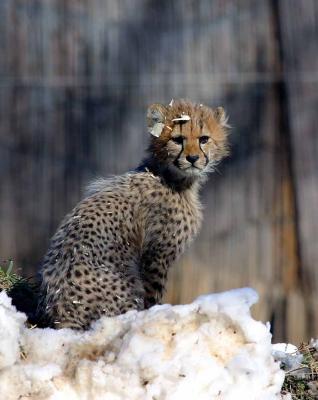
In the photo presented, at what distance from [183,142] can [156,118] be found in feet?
0.67

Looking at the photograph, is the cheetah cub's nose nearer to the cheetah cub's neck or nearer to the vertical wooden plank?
the cheetah cub's neck

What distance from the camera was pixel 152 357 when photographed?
346 cm

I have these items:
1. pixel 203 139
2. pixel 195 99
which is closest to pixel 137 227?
pixel 203 139

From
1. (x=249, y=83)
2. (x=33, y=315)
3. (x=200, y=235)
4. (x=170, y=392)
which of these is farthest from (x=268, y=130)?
(x=170, y=392)

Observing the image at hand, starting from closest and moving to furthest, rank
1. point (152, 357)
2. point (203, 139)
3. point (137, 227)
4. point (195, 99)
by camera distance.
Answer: point (152, 357) < point (137, 227) < point (203, 139) < point (195, 99)

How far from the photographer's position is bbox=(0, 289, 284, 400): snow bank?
3.44 m

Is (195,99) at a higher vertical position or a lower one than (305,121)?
higher

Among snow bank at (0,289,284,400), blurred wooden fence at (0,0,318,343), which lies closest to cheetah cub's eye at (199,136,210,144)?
blurred wooden fence at (0,0,318,343)

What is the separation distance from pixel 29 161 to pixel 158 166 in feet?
3.13

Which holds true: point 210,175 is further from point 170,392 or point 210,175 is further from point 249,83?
point 170,392

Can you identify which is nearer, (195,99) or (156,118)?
(156,118)

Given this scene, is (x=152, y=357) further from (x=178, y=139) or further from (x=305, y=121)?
(x=305, y=121)

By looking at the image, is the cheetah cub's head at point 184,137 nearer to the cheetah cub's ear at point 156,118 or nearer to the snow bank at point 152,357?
the cheetah cub's ear at point 156,118

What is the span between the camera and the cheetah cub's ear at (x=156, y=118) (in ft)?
16.9
